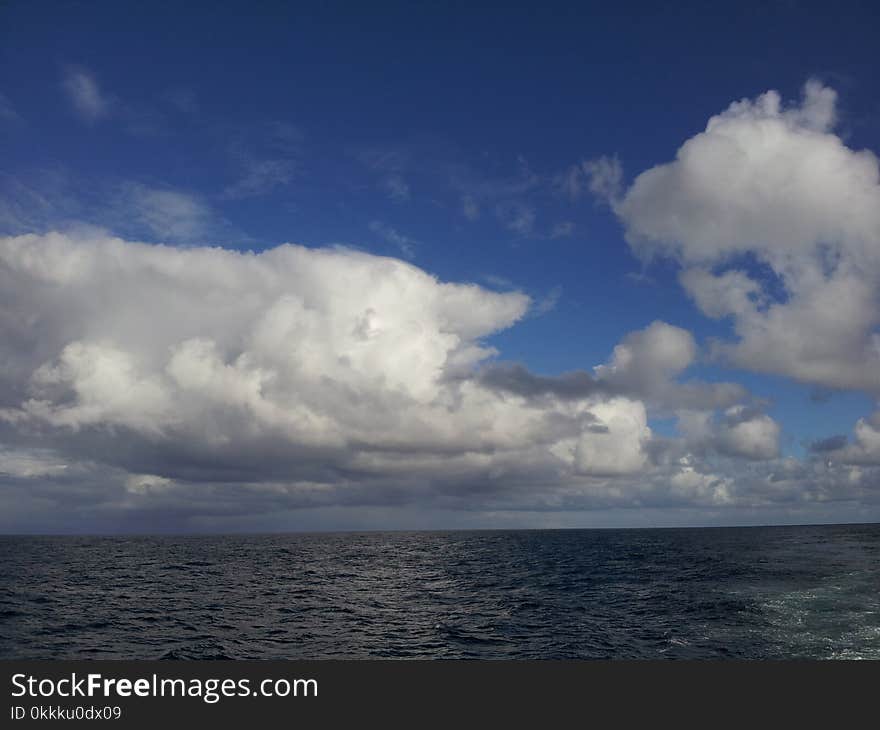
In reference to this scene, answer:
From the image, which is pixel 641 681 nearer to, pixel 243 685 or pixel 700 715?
pixel 700 715

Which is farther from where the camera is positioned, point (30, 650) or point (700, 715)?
point (30, 650)

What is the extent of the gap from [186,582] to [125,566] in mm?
37090

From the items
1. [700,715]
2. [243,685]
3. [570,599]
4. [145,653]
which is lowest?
[570,599]

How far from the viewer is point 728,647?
3884 centimetres

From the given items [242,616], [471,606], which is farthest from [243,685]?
[471,606]

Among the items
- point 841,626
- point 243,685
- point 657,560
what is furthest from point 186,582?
point 657,560

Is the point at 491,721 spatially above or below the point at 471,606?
above

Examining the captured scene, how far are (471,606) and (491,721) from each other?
38.5 m

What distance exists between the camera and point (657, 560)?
112m

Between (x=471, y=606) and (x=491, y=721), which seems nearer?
(x=491, y=721)

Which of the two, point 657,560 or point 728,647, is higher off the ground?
point 728,647

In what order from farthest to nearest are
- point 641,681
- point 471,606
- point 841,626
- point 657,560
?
point 657,560, point 471,606, point 841,626, point 641,681

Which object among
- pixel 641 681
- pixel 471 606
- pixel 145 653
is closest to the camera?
pixel 641 681

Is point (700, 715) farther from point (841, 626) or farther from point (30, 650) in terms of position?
point (30, 650)
